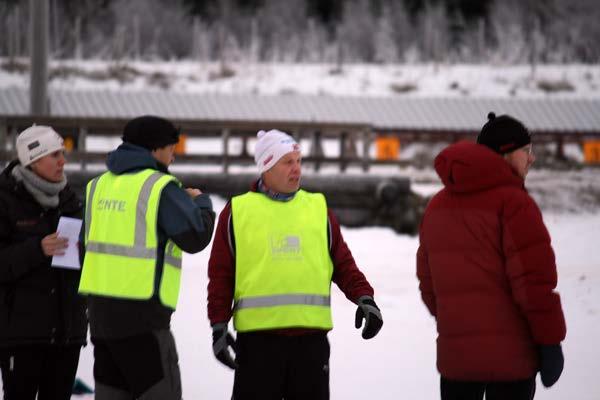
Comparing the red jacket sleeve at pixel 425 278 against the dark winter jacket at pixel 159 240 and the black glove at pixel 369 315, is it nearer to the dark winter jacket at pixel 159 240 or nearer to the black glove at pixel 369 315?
the black glove at pixel 369 315

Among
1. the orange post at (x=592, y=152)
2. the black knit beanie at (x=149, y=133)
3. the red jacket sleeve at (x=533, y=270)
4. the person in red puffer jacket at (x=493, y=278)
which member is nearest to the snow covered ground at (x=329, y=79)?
the orange post at (x=592, y=152)

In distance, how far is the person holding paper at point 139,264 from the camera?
406 cm

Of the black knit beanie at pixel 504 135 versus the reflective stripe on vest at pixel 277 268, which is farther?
the reflective stripe on vest at pixel 277 268

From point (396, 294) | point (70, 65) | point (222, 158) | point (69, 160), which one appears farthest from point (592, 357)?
point (70, 65)

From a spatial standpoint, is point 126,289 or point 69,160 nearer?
point 126,289

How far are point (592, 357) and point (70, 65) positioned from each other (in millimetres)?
35827

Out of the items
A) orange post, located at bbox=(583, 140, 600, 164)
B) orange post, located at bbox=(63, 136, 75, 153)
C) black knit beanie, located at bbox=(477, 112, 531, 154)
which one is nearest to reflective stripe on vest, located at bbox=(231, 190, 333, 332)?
black knit beanie, located at bbox=(477, 112, 531, 154)

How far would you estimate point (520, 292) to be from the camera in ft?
12.0

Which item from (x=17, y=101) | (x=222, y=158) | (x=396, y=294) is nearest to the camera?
(x=396, y=294)

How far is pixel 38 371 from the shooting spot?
464cm

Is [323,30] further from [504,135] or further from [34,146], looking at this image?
[504,135]

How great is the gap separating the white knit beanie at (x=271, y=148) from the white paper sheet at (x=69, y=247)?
36.8 inches

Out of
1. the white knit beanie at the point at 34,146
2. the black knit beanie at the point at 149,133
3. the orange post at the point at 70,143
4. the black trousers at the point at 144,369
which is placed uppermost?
the black knit beanie at the point at 149,133

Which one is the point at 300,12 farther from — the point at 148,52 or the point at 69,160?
the point at 69,160
